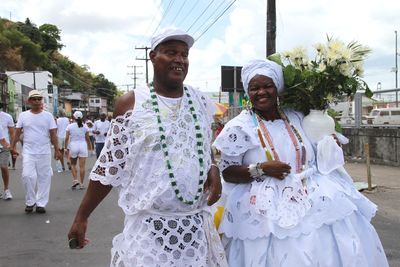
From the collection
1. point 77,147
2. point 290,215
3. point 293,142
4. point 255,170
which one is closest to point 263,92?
point 293,142

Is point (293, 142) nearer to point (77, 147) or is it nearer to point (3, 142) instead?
point (3, 142)

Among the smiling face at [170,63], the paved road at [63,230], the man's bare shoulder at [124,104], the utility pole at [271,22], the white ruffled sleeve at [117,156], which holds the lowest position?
the paved road at [63,230]

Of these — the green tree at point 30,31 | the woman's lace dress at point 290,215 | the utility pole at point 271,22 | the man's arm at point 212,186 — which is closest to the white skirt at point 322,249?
the woman's lace dress at point 290,215

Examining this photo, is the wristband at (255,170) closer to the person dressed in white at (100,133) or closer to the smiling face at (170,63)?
the smiling face at (170,63)

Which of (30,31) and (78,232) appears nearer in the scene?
(78,232)

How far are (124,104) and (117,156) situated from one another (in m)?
0.26

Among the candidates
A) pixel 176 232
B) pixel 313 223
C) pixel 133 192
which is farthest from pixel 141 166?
pixel 313 223

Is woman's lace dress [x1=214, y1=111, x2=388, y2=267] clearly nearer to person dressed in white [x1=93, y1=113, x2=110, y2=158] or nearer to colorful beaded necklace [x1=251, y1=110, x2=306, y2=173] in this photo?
colorful beaded necklace [x1=251, y1=110, x2=306, y2=173]

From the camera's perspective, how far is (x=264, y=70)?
10.6 feet

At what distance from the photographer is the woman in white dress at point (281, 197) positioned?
2.95m

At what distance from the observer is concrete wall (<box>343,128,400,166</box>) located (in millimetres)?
14320

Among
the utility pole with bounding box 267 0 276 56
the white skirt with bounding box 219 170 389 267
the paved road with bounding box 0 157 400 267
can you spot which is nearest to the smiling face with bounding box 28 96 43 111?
the paved road with bounding box 0 157 400 267

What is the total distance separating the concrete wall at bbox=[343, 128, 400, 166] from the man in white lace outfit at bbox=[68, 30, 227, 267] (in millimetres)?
12532

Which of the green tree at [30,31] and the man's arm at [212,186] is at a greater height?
the green tree at [30,31]
